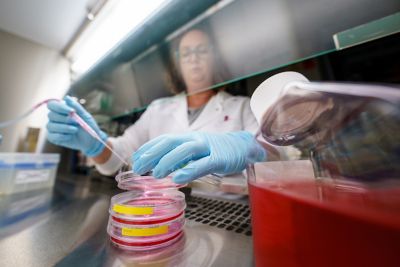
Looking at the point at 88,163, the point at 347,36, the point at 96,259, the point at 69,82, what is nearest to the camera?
the point at 96,259

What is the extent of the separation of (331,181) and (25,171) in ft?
5.10

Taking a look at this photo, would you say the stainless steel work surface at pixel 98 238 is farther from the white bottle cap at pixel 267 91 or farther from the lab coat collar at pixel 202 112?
the lab coat collar at pixel 202 112

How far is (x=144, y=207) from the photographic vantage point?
0.42 meters

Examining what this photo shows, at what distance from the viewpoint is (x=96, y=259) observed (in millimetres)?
387

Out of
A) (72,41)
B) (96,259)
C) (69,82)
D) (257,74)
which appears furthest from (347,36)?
(69,82)

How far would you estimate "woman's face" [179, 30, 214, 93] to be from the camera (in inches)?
41.2

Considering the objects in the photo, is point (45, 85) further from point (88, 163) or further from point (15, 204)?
point (15, 204)

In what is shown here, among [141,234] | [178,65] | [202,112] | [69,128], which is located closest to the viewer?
[141,234]

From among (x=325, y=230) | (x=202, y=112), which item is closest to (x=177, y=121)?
(x=202, y=112)

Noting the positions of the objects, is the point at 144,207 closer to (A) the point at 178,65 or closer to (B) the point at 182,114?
(B) the point at 182,114

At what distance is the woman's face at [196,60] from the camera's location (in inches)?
41.2

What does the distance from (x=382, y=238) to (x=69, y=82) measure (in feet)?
8.29

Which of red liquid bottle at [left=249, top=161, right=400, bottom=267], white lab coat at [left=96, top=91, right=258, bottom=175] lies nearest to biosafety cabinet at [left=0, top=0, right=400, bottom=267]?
red liquid bottle at [left=249, top=161, right=400, bottom=267]

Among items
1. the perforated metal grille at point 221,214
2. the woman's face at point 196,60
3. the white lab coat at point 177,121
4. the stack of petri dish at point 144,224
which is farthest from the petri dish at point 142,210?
the woman's face at point 196,60
